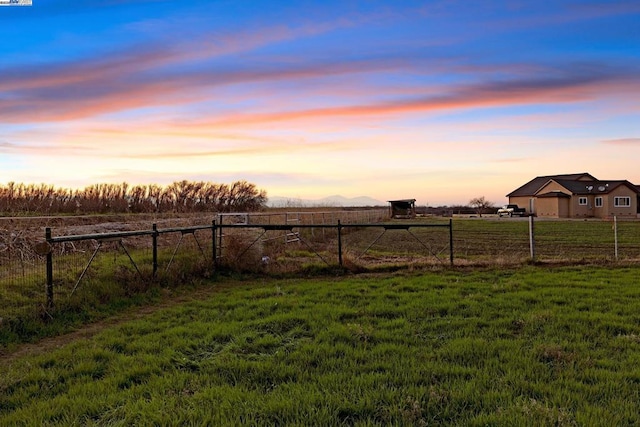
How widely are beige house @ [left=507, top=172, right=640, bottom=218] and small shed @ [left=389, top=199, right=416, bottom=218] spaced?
660 inches

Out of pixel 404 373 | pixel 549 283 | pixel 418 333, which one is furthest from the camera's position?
pixel 549 283

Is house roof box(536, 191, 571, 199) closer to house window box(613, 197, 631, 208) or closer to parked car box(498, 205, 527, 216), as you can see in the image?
house window box(613, 197, 631, 208)

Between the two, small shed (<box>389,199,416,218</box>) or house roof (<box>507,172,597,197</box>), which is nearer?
house roof (<box>507,172,597,197</box>)

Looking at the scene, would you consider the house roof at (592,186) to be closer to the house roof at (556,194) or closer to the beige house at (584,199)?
the beige house at (584,199)

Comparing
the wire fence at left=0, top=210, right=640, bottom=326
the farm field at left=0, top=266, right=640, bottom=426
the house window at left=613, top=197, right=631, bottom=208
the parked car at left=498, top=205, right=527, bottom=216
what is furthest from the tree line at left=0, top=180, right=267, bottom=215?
the house window at left=613, top=197, right=631, bottom=208

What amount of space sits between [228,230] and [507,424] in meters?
11.8

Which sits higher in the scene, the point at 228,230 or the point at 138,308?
the point at 228,230

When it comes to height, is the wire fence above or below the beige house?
below

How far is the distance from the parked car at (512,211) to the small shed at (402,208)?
12.8 meters

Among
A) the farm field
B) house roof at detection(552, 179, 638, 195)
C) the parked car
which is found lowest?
the farm field

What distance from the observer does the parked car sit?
61.1m

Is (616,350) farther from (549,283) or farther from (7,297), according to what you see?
(7,297)

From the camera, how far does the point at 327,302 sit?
26.7ft

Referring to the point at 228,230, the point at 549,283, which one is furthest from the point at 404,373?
the point at 228,230
